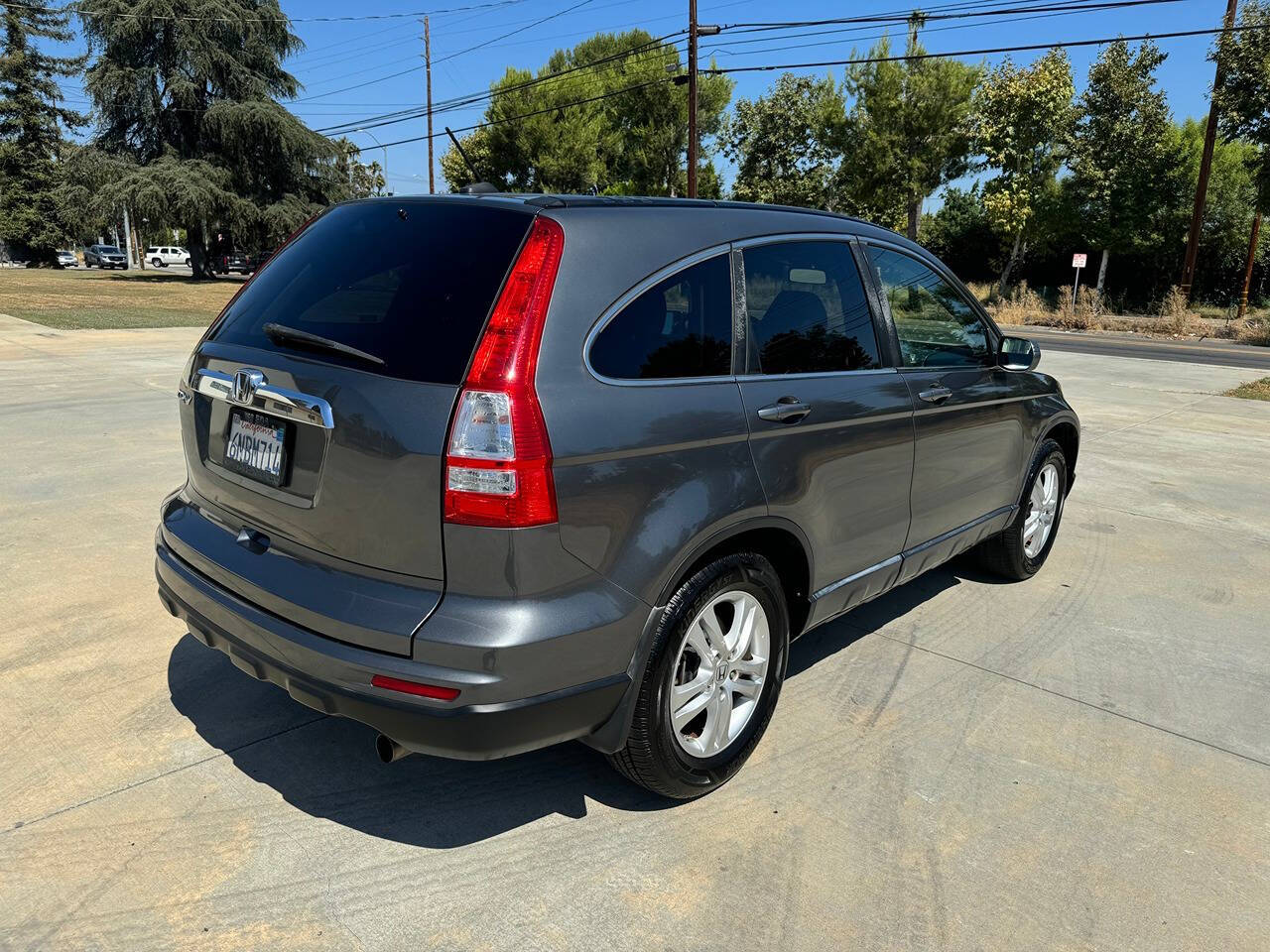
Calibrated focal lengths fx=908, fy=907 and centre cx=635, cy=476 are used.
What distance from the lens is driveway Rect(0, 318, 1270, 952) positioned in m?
2.33

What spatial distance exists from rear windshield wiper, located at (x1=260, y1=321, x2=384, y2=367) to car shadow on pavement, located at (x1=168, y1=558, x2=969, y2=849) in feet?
4.51

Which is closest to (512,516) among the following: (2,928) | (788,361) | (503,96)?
(788,361)

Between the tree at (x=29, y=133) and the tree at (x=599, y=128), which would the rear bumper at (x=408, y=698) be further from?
the tree at (x=29, y=133)

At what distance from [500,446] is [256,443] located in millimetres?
920

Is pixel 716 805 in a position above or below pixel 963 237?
below

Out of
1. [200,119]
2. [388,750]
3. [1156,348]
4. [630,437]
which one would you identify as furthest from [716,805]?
[200,119]

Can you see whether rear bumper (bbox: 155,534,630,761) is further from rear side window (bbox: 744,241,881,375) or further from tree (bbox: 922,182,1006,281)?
tree (bbox: 922,182,1006,281)

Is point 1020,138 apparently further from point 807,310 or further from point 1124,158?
point 807,310

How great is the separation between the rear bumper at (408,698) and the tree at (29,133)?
2774 inches

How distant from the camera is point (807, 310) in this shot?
10.4 feet

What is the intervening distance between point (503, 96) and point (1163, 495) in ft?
155

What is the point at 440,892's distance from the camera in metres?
2.40

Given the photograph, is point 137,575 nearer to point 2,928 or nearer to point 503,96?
point 2,928

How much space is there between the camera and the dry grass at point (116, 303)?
18688mm
